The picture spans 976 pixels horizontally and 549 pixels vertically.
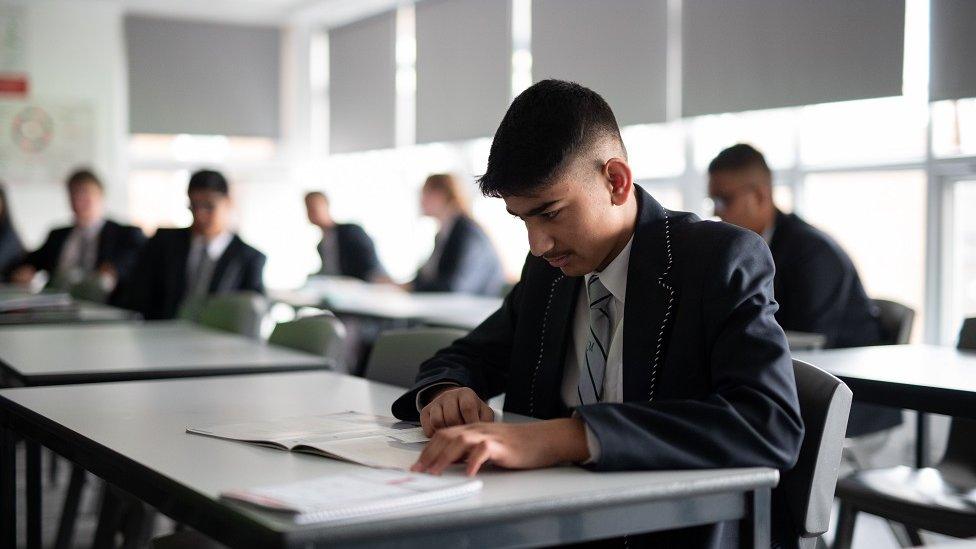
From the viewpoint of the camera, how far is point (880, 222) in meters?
5.14

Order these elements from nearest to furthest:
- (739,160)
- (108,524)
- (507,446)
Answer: (507,446) → (108,524) → (739,160)

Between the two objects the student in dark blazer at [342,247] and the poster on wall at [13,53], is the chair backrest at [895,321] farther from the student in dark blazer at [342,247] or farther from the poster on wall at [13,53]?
the poster on wall at [13,53]

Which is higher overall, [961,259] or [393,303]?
[961,259]

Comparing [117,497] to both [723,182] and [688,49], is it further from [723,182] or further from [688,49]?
[688,49]

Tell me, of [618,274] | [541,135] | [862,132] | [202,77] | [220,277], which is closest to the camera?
[541,135]

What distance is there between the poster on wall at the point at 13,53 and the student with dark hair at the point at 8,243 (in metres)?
1.73

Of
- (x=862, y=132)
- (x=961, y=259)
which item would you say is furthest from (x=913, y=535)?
(x=862, y=132)

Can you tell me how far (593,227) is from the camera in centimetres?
157

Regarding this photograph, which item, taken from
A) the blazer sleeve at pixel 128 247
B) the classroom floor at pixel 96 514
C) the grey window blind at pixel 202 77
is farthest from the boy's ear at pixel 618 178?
the grey window blind at pixel 202 77

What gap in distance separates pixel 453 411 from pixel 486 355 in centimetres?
37

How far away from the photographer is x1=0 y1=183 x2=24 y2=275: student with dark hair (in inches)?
295

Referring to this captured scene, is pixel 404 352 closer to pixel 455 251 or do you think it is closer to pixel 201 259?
pixel 201 259

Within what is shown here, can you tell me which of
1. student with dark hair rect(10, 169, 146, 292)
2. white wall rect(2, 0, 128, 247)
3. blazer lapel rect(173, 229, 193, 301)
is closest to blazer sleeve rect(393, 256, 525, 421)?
blazer lapel rect(173, 229, 193, 301)

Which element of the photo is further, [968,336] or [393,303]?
[393,303]
